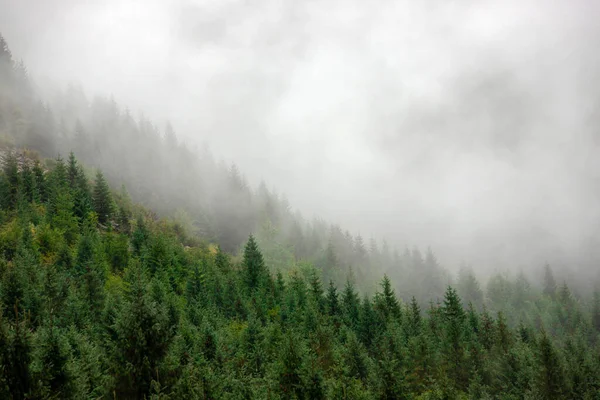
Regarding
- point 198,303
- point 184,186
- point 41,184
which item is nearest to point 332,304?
point 198,303

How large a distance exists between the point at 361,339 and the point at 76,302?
38294mm

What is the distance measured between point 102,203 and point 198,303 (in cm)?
→ 4770

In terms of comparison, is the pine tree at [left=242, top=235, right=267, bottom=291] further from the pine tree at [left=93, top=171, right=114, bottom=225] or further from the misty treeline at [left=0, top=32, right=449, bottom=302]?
the misty treeline at [left=0, top=32, right=449, bottom=302]

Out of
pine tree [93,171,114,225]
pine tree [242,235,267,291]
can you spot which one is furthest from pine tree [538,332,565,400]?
pine tree [93,171,114,225]

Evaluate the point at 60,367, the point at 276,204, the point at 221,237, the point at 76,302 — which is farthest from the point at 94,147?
the point at 60,367

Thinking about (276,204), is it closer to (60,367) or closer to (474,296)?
(474,296)

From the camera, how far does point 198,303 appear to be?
199ft

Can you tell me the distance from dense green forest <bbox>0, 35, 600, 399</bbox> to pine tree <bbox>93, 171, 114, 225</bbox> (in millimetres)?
311

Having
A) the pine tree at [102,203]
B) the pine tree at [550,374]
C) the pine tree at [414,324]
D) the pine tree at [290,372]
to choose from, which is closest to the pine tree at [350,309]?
the pine tree at [414,324]

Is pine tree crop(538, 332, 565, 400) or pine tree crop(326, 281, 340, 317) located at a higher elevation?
pine tree crop(326, 281, 340, 317)

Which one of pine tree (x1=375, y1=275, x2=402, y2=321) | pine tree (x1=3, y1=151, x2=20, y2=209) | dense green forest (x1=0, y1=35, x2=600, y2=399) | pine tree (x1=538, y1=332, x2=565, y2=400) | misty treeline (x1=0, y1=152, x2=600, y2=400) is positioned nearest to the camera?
misty treeline (x1=0, y1=152, x2=600, y2=400)

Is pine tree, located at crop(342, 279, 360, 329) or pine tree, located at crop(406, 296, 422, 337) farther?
pine tree, located at crop(342, 279, 360, 329)

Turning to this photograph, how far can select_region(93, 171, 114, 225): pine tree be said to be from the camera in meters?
93.4

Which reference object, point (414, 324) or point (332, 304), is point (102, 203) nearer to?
point (332, 304)
